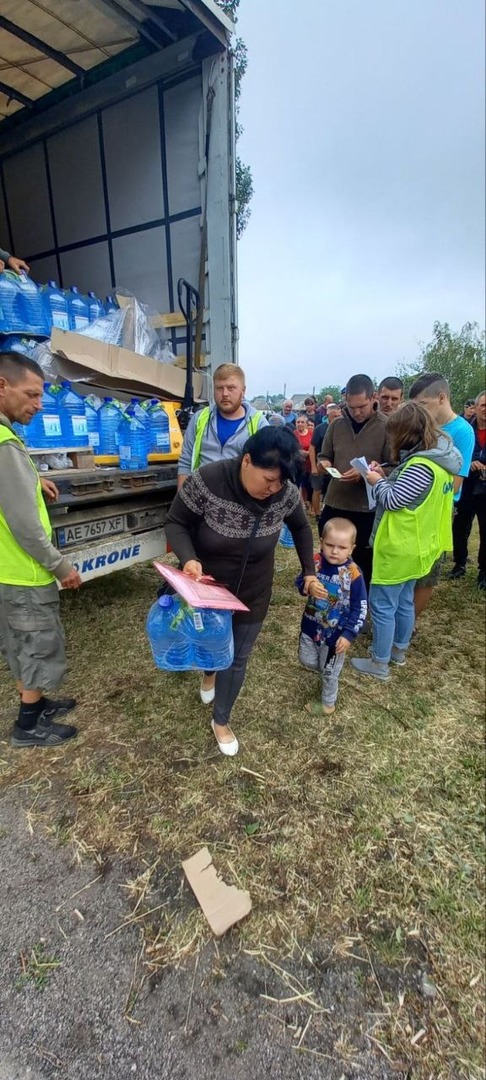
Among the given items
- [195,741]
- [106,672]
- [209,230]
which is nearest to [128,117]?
[209,230]

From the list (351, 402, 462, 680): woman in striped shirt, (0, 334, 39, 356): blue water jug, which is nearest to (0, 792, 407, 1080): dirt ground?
(351, 402, 462, 680): woman in striped shirt

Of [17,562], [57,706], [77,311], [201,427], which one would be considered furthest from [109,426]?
[57,706]

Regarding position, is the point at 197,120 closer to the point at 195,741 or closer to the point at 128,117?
the point at 128,117

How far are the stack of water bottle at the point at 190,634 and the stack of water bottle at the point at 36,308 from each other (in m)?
2.22

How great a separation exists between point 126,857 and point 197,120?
4.88 meters

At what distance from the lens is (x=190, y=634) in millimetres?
2020

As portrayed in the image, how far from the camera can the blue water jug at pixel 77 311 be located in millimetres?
3523

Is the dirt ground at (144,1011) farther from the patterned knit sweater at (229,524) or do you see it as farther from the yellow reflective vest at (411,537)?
the yellow reflective vest at (411,537)

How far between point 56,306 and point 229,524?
2662mm

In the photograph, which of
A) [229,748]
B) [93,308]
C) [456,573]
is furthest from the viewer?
[456,573]

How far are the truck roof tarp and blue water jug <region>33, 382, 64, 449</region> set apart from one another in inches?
109

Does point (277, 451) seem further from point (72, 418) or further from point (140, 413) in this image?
point (140, 413)

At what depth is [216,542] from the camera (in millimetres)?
1906

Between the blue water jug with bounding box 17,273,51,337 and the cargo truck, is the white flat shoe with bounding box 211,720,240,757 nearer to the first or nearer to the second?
the cargo truck
